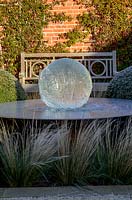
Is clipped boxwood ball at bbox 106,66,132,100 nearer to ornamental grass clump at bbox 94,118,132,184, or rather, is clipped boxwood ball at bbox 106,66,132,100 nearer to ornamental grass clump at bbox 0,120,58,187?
ornamental grass clump at bbox 94,118,132,184

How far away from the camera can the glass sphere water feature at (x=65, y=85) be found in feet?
13.4

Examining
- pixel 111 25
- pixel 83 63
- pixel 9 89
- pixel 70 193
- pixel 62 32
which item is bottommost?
pixel 83 63

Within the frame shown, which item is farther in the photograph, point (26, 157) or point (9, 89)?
point (9, 89)

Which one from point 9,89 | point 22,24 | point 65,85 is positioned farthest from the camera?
point 22,24

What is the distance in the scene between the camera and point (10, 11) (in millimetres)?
8672

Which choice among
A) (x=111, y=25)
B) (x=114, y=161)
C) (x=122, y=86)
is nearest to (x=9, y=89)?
(x=122, y=86)

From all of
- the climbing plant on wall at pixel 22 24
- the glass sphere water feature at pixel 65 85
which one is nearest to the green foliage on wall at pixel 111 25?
the climbing plant on wall at pixel 22 24

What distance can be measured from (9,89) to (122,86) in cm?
148

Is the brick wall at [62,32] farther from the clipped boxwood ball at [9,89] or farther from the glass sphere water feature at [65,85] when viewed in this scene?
the glass sphere water feature at [65,85]

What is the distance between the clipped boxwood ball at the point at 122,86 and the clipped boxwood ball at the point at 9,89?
4.15 feet

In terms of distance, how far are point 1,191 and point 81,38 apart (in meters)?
6.43

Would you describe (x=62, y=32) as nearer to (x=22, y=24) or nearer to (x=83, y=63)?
(x=22, y=24)

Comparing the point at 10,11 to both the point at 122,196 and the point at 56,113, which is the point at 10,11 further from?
the point at 122,196

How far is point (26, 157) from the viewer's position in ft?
9.75
